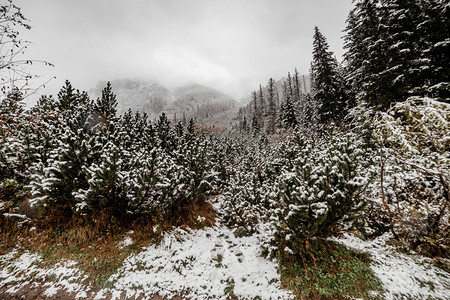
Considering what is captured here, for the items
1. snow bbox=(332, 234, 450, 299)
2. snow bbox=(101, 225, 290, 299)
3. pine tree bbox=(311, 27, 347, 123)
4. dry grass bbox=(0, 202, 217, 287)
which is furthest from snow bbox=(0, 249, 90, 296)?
pine tree bbox=(311, 27, 347, 123)

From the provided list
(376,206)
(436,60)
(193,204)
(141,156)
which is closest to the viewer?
(376,206)

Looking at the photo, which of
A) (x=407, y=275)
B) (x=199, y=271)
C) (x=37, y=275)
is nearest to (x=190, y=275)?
(x=199, y=271)

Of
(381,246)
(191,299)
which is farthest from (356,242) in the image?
(191,299)

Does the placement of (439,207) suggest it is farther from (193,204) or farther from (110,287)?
(110,287)

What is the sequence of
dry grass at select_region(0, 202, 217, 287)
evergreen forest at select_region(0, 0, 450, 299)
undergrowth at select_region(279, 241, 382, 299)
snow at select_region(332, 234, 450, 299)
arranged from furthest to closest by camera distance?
dry grass at select_region(0, 202, 217, 287) < evergreen forest at select_region(0, 0, 450, 299) < undergrowth at select_region(279, 241, 382, 299) < snow at select_region(332, 234, 450, 299)

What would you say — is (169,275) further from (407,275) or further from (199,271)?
(407,275)

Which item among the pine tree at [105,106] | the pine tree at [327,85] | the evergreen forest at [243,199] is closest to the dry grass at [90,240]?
the evergreen forest at [243,199]

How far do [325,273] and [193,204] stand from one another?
514cm

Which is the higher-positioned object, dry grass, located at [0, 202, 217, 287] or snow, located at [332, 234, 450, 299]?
dry grass, located at [0, 202, 217, 287]

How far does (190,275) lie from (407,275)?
5.45m

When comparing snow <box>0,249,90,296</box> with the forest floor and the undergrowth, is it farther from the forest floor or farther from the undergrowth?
the undergrowth

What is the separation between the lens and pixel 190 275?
5.06 m

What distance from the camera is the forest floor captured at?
13.7ft

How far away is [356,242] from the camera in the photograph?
5473 millimetres
